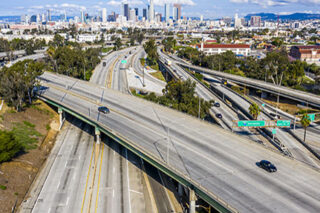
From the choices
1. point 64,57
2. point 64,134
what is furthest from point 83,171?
point 64,57

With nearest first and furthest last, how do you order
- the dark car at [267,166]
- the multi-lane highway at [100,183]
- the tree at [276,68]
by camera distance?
the dark car at [267,166]
the multi-lane highway at [100,183]
the tree at [276,68]

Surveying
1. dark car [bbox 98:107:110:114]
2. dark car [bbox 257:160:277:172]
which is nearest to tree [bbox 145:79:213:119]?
dark car [bbox 98:107:110:114]

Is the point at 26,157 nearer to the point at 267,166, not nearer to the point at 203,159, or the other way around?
the point at 203,159

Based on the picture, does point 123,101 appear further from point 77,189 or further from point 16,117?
point 77,189

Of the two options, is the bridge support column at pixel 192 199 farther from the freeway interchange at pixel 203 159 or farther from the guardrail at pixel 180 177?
the freeway interchange at pixel 203 159

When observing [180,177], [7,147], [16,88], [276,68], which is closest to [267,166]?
[180,177]

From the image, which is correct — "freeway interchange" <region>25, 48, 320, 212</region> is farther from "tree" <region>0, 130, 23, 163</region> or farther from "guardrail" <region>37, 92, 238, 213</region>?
→ "tree" <region>0, 130, 23, 163</region>

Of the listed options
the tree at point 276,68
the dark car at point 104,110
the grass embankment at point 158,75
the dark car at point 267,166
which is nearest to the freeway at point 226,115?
the dark car at point 267,166
